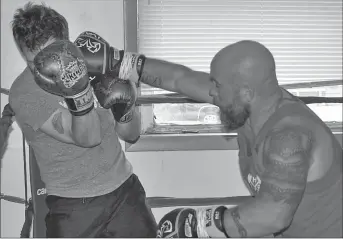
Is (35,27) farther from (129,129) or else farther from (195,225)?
(195,225)

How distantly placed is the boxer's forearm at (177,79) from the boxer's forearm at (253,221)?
0.59 metres

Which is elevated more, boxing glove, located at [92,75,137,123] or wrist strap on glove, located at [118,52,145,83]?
wrist strap on glove, located at [118,52,145,83]

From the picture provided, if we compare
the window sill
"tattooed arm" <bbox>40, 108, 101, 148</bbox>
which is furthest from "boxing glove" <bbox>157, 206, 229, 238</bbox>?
the window sill

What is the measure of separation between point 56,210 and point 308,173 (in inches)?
36.6

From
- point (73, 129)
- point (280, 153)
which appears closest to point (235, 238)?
point (280, 153)

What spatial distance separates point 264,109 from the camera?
4.83 feet

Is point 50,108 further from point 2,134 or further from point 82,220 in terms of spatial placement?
point 2,134

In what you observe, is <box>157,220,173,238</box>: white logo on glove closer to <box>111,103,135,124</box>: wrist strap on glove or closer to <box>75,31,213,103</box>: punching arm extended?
<box>75,31,213,103</box>: punching arm extended

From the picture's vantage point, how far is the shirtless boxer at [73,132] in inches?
63.7

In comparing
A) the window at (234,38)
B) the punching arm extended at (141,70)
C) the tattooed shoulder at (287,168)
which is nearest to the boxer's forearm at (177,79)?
the punching arm extended at (141,70)

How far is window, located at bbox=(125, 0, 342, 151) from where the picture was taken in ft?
9.66

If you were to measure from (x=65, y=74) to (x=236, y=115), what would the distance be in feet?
1.76

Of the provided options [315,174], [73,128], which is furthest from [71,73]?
[315,174]

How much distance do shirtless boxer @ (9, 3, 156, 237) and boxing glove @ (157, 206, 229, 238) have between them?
1.50 ft
